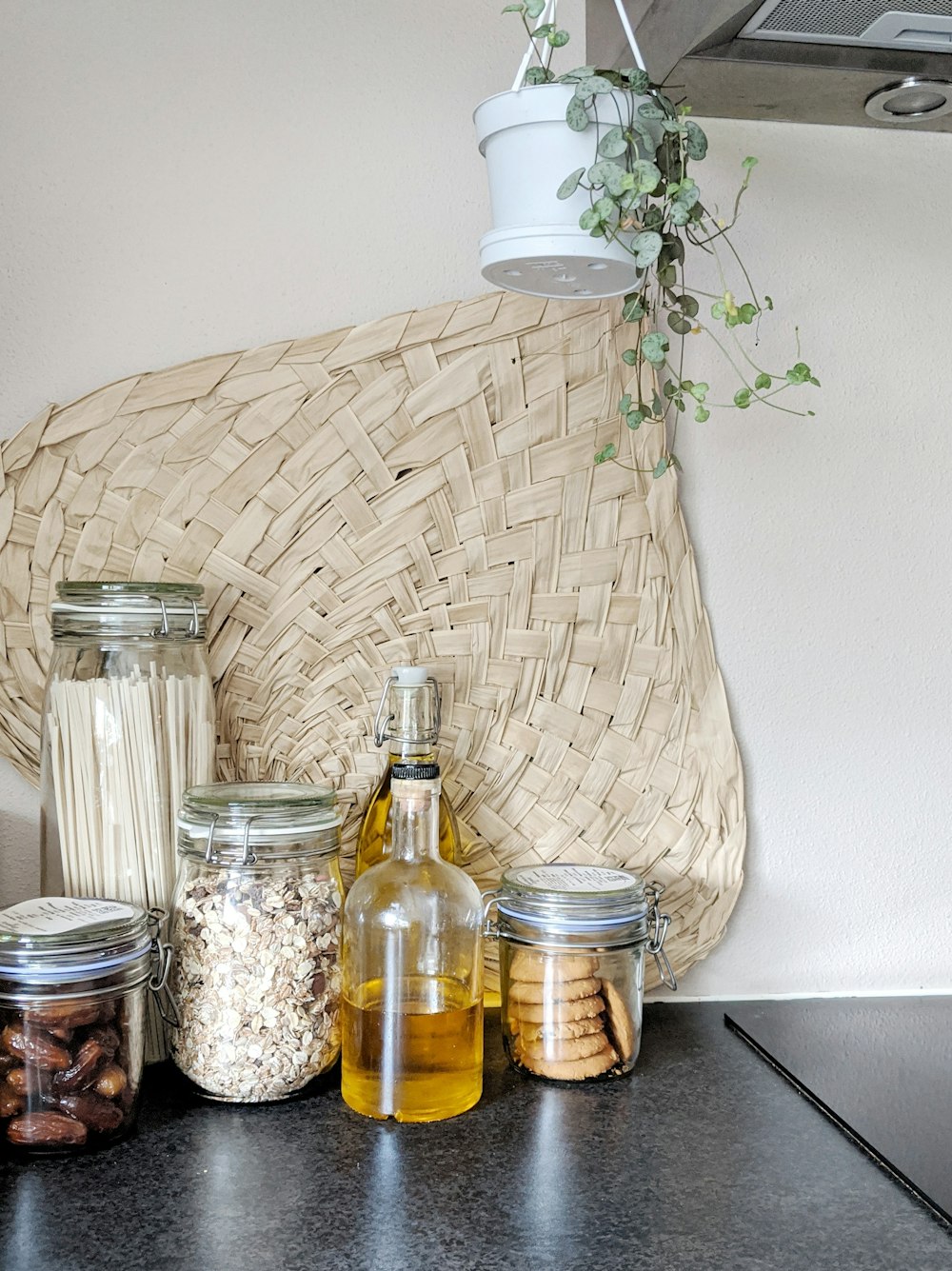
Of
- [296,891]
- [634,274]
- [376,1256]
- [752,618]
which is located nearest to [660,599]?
[752,618]

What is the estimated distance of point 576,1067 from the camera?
1.01 metres

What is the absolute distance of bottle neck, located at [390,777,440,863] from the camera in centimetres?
95

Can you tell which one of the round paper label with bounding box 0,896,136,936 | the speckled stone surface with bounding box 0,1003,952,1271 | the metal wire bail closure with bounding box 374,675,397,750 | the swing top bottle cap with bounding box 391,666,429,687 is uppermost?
the swing top bottle cap with bounding box 391,666,429,687

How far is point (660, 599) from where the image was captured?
45.9 inches

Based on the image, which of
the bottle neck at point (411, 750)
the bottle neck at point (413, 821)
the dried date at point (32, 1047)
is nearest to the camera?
the dried date at point (32, 1047)

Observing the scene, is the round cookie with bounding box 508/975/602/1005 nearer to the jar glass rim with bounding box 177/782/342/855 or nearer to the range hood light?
the jar glass rim with bounding box 177/782/342/855

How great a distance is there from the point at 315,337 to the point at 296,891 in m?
0.51

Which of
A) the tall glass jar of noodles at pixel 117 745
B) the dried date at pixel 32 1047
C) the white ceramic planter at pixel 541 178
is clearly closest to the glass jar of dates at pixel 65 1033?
the dried date at pixel 32 1047

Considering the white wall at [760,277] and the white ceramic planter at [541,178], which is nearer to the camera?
the white ceramic planter at [541,178]

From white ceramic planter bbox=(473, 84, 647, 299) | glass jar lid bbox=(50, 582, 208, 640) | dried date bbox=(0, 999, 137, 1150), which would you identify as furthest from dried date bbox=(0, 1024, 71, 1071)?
white ceramic planter bbox=(473, 84, 647, 299)

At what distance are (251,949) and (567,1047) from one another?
11.2 inches

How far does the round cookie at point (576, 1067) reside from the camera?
39.8 inches

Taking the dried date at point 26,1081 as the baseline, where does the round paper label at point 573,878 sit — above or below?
above

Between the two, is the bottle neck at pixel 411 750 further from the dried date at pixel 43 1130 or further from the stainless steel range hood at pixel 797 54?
the stainless steel range hood at pixel 797 54
